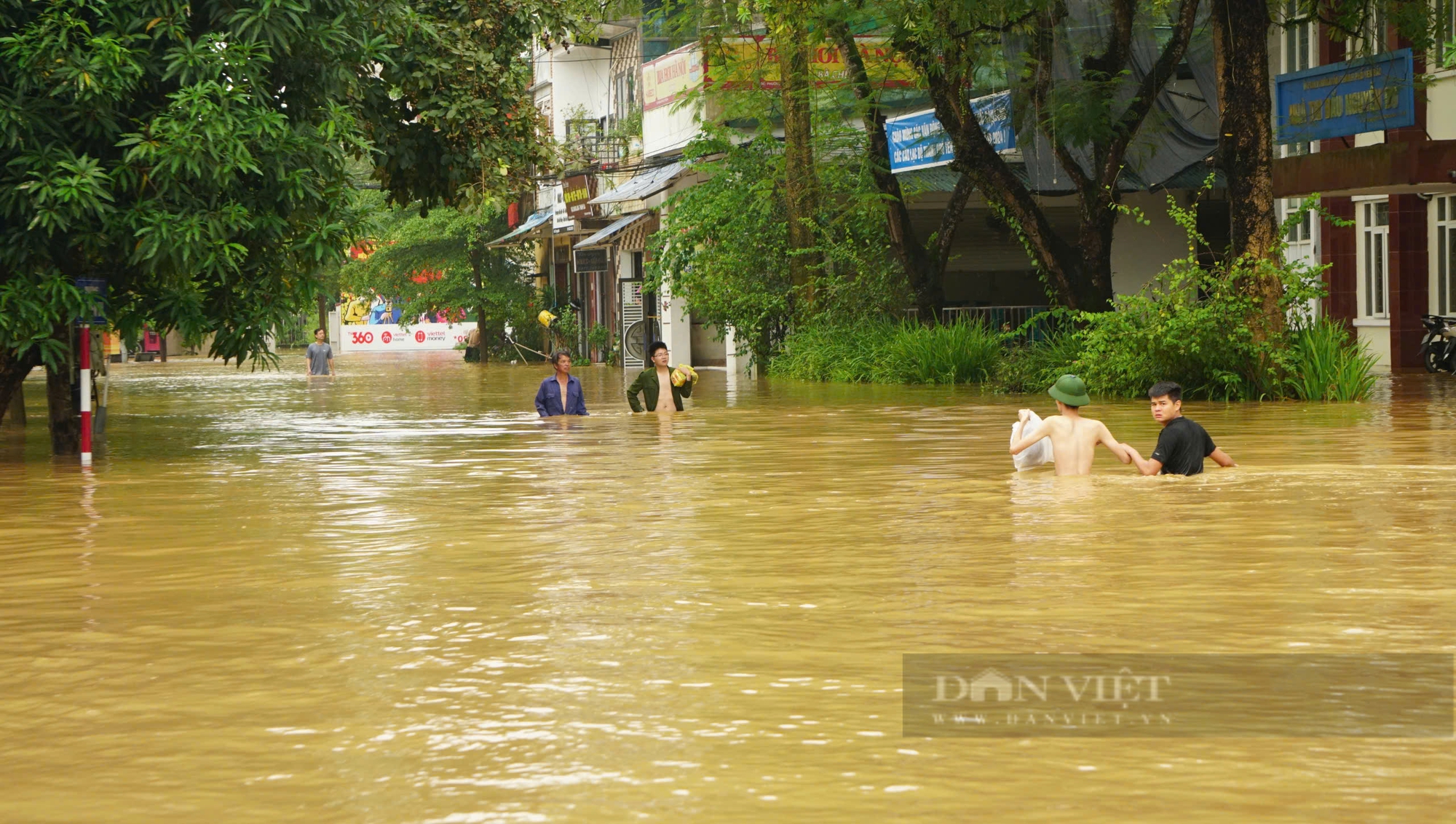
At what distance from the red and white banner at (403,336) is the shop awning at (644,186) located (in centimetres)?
3797

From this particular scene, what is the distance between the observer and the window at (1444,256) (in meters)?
28.6

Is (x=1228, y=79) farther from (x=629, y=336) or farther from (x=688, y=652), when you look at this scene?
(x=629, y=336)

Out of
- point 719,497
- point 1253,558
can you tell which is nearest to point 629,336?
point 719,497

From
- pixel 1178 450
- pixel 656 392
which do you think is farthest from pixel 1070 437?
pixel 656 392

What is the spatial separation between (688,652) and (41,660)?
243cm

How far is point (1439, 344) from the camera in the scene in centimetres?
2711

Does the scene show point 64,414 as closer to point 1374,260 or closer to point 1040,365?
point 1040,365

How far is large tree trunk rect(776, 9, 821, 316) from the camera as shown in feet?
104

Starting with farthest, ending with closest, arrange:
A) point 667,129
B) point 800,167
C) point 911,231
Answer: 1. point 667,129
2. point 800,167
3. point 911,231

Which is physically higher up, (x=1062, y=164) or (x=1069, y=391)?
(x=1062, y=164)

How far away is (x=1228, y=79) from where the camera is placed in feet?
71.8

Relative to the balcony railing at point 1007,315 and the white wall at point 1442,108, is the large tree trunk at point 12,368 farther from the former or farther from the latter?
the white wall at point 1442,108

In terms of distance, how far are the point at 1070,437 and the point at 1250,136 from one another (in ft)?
32.2

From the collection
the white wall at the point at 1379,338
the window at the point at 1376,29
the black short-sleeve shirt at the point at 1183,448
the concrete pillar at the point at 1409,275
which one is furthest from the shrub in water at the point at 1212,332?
the black short-sleeve shirt at the point at 1183,448
